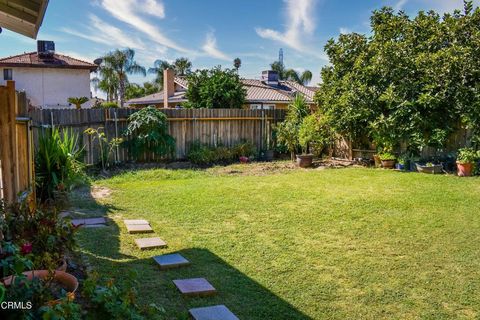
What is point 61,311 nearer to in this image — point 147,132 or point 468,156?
point 147,132

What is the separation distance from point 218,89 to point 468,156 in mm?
11763

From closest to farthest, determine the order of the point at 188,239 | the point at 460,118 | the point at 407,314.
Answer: the point at 407,314 → the point at 188,239 → the point at 460,118

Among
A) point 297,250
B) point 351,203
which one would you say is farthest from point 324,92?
point 297,250

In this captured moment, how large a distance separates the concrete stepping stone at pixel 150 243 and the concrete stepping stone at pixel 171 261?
0.35 m

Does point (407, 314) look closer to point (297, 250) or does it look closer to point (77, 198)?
point (297, 250)

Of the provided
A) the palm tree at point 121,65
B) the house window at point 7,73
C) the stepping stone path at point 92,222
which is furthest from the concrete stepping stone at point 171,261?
the palm tree at point 121,65

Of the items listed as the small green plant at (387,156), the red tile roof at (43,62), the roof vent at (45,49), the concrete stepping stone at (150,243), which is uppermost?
the roof vent at (45,49)

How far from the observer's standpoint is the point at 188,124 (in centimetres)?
1241

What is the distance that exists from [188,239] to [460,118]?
8806mm

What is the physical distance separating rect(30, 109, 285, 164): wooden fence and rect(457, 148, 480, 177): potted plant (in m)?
6.01

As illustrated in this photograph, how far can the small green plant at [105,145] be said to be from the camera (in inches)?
409

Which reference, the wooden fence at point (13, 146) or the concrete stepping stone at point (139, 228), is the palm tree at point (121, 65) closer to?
the concrete stepping stone at point (139, 228)

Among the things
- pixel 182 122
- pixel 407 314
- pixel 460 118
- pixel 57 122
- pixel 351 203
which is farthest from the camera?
pixel 182 122

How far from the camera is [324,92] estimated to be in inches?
515
